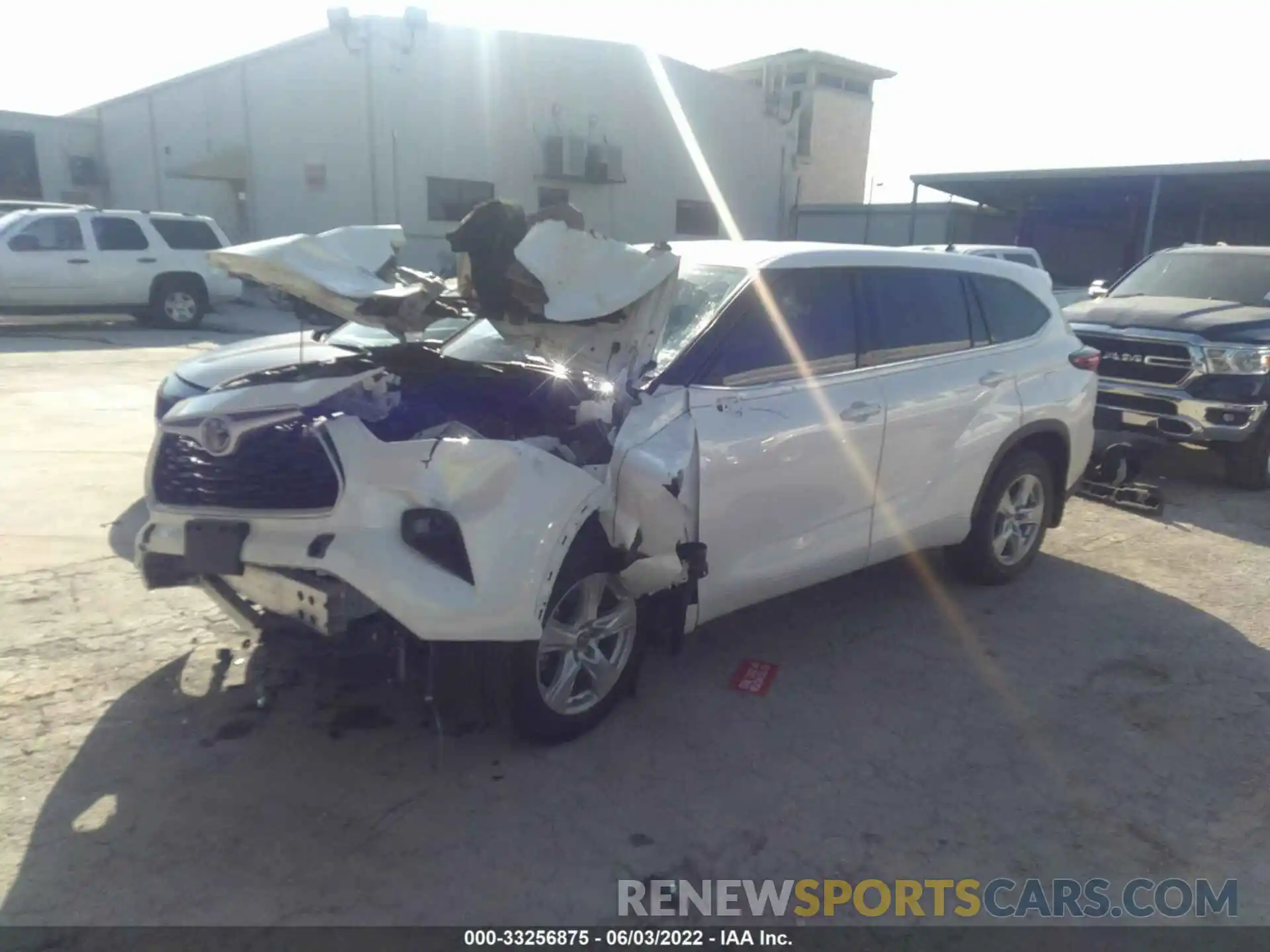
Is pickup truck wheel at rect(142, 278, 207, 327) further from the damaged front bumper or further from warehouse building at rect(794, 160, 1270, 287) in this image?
warehouse building at rect(794, 160, 1270, 287)

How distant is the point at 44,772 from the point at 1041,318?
5.15 m

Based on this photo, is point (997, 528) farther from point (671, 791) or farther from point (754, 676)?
point (671, 791)

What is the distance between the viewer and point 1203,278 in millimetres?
8945

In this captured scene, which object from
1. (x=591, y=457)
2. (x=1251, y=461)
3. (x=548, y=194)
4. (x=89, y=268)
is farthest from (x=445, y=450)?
(x=548, y=194)

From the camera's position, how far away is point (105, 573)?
4.96 metres

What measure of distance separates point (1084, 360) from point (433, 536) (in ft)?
13.3

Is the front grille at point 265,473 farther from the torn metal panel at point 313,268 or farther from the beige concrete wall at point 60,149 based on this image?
the beige concrete wall at point 60,149

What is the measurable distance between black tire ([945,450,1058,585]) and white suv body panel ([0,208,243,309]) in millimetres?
12100

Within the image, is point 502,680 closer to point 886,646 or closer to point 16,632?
point 886,646

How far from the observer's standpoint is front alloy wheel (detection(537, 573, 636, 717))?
3.38m

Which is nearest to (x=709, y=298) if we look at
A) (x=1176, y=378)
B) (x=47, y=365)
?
(x=1176, y=378)

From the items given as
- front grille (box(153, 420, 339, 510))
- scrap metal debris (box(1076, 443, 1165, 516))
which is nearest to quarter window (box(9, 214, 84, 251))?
front grille (box(153, 420, 339, 510))

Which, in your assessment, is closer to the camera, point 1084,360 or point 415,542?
point 415,542

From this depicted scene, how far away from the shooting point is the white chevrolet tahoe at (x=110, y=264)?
14289 mm
